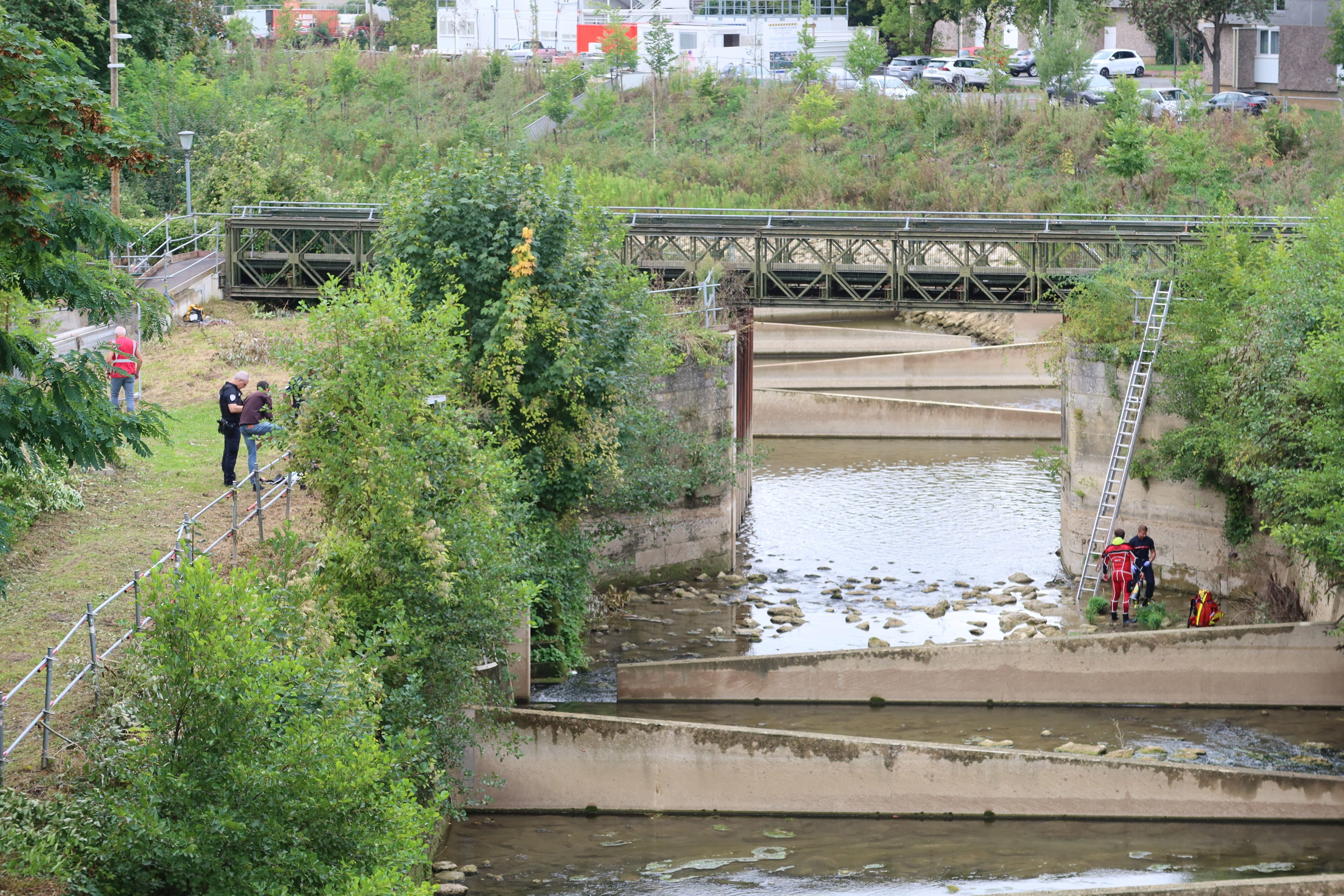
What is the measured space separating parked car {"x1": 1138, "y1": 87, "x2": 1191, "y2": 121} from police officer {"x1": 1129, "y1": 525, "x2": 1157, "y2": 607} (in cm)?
4016

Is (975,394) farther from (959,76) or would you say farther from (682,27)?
(682,27)

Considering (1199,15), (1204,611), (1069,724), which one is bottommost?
(1069,724)

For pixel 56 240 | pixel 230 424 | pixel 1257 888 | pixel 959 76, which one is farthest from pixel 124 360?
pixel 959 76

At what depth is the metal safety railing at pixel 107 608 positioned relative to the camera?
12383mm

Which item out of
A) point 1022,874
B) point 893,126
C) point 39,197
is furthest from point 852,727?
point 893,126

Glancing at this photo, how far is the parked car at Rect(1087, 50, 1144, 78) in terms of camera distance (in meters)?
70.4

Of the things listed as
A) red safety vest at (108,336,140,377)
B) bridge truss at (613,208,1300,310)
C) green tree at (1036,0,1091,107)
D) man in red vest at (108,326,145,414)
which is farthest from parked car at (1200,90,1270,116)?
red safety vest at (108,336,140,377)

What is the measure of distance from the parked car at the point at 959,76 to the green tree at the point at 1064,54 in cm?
326

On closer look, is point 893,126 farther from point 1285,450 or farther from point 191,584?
point 191,584

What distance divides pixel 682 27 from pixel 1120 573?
5905 centimetres

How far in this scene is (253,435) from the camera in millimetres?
20125

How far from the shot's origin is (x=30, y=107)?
406 inches

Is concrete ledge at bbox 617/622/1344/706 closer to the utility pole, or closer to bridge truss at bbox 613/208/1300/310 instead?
bridge truss at bbox 613/208/1300/310

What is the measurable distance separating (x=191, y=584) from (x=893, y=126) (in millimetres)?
58579
